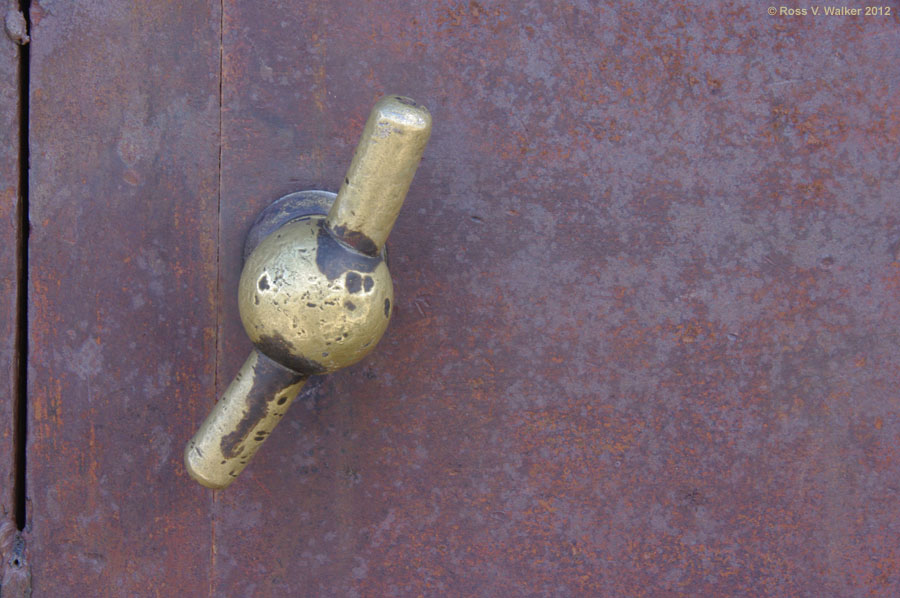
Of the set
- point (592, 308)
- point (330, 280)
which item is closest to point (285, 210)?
point (330, 280)

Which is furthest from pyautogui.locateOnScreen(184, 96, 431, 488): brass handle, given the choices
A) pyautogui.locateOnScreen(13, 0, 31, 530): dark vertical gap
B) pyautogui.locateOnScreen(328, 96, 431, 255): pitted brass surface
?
pyautogui.locateOnScreen(13, 0, 31, 530): dark vertical gap

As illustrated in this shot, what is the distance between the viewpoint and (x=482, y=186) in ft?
1.79

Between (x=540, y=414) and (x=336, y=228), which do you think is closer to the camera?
(x=336, y=228)

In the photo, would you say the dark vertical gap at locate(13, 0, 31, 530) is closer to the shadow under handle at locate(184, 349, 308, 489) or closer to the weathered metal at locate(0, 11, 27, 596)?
the weathered metal at locate(0, 11, 27, 596)

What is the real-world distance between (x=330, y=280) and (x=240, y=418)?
0.12 meters

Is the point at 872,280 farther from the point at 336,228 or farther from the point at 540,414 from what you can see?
the point at 336,228

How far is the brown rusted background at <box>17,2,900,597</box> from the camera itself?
0.54 meters

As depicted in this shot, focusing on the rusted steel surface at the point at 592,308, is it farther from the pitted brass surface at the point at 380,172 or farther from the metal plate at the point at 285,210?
the pitted brass surface at the point at 380,172

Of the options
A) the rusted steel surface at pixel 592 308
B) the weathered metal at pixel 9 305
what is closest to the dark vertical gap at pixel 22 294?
the weathered metal at pixel 9 305

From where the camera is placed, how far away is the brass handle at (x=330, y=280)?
1.32 ft

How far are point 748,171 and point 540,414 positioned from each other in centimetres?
26

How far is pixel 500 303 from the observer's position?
55 centimetres

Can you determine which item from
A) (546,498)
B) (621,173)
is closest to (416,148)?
(621,173)

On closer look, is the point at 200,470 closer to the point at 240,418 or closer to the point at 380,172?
the point at 240,418
